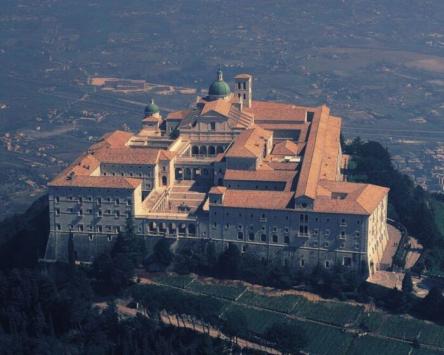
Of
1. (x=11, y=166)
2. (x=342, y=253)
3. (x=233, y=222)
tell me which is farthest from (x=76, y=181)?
(x=11, y=166)

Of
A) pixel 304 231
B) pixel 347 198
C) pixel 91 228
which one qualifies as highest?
pixel 347 198

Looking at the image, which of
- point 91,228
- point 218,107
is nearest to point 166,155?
point 218,107

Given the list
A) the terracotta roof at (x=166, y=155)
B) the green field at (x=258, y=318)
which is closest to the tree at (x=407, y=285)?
the green field at (x=258, y=318)

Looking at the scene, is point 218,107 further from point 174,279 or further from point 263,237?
point 174,279

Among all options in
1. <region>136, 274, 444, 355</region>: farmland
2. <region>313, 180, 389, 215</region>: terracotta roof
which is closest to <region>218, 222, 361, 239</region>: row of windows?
<region>313, 180, 389, 215</region>: terracotta roof

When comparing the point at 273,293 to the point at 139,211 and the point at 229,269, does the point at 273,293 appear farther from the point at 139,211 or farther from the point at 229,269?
the point at 139,211
